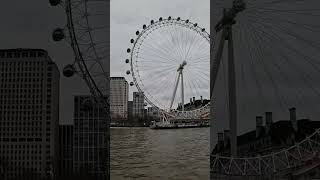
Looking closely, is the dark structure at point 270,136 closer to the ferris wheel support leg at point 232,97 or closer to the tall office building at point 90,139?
the ferris wheel support leg at point 232,97

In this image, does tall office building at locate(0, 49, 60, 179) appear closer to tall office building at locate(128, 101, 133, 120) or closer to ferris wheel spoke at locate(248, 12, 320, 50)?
tall office building at locate(128, 101, 133, 120)


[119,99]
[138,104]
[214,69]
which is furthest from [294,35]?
[119,99]

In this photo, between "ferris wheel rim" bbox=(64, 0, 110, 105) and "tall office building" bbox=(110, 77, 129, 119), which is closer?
"ferris wheel rim" bbox=(64, 0, 110, 105)

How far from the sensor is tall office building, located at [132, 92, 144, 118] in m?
10.4

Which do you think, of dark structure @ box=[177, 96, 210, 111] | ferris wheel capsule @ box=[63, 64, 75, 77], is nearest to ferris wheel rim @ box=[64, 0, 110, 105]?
ferris wheel capsule @ box=[63, 64, 75, 77]

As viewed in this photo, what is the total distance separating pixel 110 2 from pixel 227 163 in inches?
156

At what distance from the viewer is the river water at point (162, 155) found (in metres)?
9.31

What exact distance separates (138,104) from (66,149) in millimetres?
1975

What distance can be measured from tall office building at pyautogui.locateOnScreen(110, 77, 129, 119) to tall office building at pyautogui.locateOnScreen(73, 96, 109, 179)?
0.93 feet

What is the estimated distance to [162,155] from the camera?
952 cm

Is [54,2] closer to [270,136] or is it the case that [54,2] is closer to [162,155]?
[162,155]

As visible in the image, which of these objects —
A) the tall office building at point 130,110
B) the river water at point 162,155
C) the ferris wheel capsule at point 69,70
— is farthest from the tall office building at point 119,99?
the ferris wheel capsule at point 69,70

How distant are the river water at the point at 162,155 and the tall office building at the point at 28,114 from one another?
1.66 m

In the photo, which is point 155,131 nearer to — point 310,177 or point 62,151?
point 62,151
